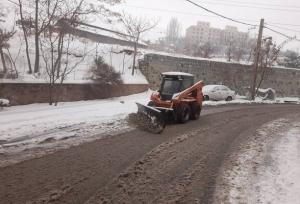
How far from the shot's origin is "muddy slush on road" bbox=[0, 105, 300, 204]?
740cm

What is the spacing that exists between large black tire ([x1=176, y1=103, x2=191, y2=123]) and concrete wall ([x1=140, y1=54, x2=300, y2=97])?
53.5 feet

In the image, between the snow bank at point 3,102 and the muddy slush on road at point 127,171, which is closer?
the muddy slush on road at point 127,171

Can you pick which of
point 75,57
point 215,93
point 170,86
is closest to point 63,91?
point 170,86

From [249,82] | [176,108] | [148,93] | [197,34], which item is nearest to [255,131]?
[176,108]

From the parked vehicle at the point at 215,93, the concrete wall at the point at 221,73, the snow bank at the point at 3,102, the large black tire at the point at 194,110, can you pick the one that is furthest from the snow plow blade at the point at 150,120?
the concrete wall at the point at 221,73

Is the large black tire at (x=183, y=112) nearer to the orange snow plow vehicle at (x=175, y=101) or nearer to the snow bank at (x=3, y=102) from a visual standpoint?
the orange snow plow vehicle at (x=175, y=101)

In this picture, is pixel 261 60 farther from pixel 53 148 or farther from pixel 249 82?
pixel 53 148

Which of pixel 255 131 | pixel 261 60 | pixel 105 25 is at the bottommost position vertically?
pixel 255 131

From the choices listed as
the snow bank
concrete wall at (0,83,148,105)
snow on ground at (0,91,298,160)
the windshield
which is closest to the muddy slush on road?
snow on ground at (0,91,298,160)

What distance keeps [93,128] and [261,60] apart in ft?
82.1

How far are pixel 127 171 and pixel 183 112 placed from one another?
23.9 feet

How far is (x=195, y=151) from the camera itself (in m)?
11.5

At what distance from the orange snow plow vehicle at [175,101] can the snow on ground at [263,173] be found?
10.2ft

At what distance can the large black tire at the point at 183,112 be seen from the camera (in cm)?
1576
